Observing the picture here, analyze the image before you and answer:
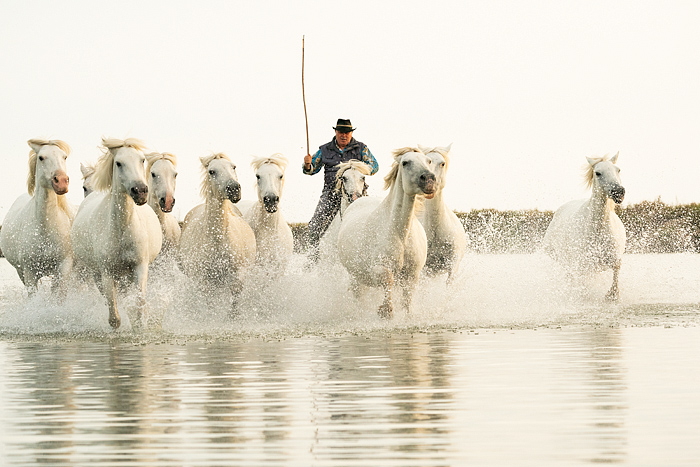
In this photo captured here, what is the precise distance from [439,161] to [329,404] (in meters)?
6.49

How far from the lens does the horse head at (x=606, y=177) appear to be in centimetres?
1380

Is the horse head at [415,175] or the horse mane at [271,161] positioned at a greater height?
the horse mane at [271,161]

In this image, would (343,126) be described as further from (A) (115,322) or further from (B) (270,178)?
(A) (115,322)

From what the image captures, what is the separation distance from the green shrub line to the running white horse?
13590 mm

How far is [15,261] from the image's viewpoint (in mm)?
13008

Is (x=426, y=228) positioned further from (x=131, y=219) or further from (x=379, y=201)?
(x=131, y=219)

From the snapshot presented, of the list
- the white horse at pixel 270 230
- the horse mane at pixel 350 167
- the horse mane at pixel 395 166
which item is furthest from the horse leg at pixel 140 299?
the horse mane at pixel 350 167

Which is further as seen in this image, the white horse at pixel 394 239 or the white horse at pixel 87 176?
the white horse at pixel 87 176

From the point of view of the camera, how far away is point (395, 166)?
1120 centimetres

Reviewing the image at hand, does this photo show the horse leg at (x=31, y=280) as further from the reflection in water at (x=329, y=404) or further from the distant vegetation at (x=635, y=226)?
the distant vegetation at (x=635, y=226)

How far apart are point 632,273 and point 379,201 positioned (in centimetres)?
797

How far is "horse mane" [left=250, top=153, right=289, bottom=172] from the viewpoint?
40.2ft

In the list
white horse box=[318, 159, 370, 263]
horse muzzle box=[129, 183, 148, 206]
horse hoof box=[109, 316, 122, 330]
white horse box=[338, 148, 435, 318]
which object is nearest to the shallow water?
horse hoof box=[109, 316, 122, 330]

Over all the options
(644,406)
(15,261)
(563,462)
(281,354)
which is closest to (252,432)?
(563,462)
